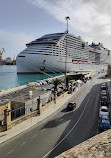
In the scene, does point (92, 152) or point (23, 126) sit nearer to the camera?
point (92, 152)

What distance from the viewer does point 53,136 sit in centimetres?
1478

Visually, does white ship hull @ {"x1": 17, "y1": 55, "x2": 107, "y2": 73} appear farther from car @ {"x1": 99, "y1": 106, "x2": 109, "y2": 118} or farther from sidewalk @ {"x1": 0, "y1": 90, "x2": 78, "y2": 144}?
sidewalk @ {"x1": 0, "y1": 90, "x2": 78, "y2": 144}

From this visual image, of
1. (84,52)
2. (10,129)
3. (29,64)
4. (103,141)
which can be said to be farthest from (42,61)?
(103,141)

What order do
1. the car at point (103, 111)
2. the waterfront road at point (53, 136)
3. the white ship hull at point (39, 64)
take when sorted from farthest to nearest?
the white ship hull at point (39, 64), the car at point (103, 111), the waterfront road at point (53, 136)

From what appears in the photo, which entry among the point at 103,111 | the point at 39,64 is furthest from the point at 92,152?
the point at 39,64

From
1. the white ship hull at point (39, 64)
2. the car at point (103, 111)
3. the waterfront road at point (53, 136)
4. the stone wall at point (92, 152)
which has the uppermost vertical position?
the white ship hull at point (39, 64)

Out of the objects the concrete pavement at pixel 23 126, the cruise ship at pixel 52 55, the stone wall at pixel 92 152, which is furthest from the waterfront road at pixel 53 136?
the cruise ship at pixel 52 55

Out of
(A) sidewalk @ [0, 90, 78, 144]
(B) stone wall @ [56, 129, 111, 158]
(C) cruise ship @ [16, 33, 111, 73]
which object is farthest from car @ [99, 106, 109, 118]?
(C) cruise ship @ [16, 33, 111, 73]

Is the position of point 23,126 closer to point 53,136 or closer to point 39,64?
point 53,136

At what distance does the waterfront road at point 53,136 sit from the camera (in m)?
12.0

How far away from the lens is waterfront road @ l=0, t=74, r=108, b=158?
12039 millimetres

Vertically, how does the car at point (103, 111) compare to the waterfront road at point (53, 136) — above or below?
above

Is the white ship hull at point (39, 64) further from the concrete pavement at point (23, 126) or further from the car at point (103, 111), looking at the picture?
the concrete pavement at point (23, 126)

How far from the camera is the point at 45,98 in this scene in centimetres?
2569
